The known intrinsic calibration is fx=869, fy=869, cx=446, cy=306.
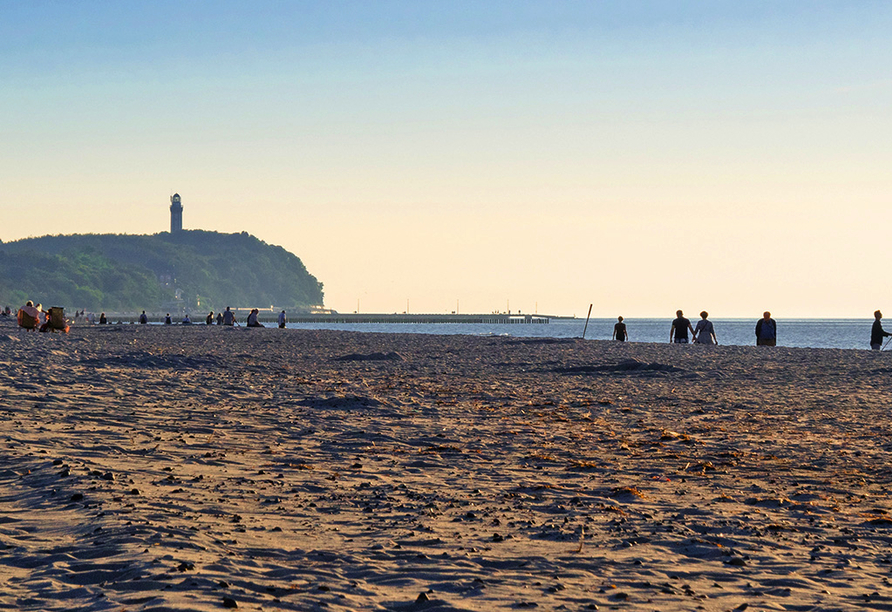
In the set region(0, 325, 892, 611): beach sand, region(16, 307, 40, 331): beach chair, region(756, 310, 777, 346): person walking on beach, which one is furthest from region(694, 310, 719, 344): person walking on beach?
region(16, 307, 40, 331): beach chair

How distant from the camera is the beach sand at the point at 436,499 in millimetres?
4996

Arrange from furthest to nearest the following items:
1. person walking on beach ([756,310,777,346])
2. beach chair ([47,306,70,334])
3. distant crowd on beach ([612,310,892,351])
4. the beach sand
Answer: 1. beach chair ([47,306,70,334])
2. person walking on beach ([756,310,777,346])
3. distant crowd on beach ([612,310,892,351])
4. the beach sand

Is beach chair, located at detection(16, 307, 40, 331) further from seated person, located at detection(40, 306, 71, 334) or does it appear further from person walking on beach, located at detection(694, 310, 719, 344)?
person walking on beach, located at detection(694, 310, 719, 344)

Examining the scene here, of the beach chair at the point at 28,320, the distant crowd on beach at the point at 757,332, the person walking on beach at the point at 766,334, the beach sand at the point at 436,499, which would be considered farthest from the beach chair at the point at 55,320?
the person walking on beach at the point at 766,334

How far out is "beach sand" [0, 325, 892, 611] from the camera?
16.4 ft

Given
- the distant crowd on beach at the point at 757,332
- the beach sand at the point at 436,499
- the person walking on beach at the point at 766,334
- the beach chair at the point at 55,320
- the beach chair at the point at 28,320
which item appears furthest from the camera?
the beach chair at the point at 28,320

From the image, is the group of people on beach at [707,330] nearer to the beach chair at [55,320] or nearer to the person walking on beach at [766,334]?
the person walking on beach at [766,334]

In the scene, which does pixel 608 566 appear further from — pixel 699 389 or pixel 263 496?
pixel 699 389

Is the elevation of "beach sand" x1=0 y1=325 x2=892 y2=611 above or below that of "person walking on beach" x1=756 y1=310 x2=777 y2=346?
below

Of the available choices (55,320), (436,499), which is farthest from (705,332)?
(55,320)

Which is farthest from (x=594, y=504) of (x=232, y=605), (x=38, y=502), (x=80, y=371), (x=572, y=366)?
(x=572, y=366)

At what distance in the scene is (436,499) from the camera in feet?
24.5

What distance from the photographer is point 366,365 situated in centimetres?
2325

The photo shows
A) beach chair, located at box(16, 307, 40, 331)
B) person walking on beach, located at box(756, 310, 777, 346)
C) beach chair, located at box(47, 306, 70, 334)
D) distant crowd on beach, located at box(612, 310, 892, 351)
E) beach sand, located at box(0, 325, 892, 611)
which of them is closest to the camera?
beach sand, located at box(0, 325, 892, 611)
